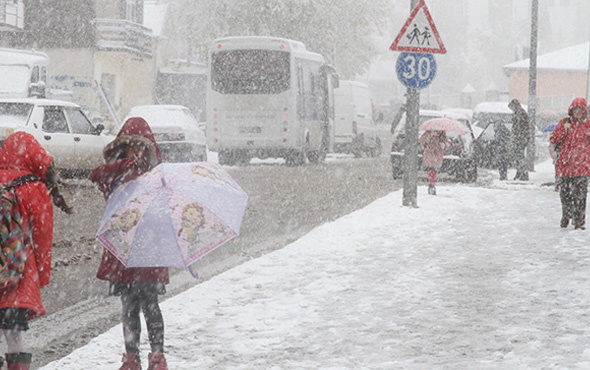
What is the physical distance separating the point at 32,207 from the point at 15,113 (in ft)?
42.2

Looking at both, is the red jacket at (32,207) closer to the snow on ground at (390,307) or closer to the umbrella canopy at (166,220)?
the umbrella canopy at (166,220)

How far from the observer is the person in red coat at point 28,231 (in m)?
4.82

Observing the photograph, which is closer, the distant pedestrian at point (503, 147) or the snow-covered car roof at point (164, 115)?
the distant pedestrian at point (503, 147)

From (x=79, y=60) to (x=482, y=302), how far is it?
34.7 metres

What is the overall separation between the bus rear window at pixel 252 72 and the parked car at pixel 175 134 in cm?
260

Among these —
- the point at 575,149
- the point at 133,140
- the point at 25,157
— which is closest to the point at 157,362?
the point at 133,140

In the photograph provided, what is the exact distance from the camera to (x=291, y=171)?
81.5 ft

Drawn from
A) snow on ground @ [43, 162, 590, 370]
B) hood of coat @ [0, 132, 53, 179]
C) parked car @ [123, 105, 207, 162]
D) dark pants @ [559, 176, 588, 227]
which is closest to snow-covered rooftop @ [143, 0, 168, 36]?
parked car @ [123, 105, 207, 162]

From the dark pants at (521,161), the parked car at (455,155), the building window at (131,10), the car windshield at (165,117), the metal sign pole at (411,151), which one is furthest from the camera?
the building window at (131,10)

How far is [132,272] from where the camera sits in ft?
17.3

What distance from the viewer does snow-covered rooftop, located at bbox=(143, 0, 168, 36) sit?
171 feet

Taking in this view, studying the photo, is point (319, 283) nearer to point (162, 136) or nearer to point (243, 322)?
point (243, 322)

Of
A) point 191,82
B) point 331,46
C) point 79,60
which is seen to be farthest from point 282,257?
point 191,82

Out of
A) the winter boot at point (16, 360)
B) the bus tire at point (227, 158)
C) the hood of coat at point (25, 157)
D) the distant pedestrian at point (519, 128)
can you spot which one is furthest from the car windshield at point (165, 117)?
the winter boot at point (16, 360)
